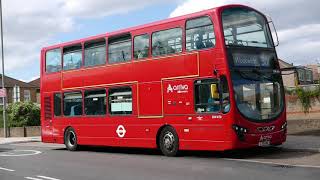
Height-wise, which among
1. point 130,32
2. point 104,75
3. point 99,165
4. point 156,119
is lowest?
point 99,165

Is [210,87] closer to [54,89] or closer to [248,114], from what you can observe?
[248,114]

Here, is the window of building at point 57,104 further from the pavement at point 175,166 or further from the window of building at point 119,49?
the window of building at point 119,49

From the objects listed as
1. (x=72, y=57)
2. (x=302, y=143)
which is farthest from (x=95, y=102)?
(x=302, y=143)

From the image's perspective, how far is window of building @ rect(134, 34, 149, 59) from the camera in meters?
17.8

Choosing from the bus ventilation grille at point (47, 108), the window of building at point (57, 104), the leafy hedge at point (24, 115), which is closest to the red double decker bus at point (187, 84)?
the window of building at point (57, 104)

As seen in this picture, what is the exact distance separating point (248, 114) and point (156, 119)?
3.34m

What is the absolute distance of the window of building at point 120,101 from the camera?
1866cm

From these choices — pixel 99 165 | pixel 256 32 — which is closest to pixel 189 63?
pixel 256 32

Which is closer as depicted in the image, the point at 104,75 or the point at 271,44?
the point at 271,44

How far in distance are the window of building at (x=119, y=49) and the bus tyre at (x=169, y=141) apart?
286 cm

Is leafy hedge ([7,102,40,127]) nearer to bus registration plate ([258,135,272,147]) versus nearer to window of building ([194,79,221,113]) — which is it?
window of building ([194,79,221,113])

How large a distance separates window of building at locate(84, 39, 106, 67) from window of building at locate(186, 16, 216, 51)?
429 centimetres

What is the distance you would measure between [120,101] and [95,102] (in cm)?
156

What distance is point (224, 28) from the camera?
15.5 metres
